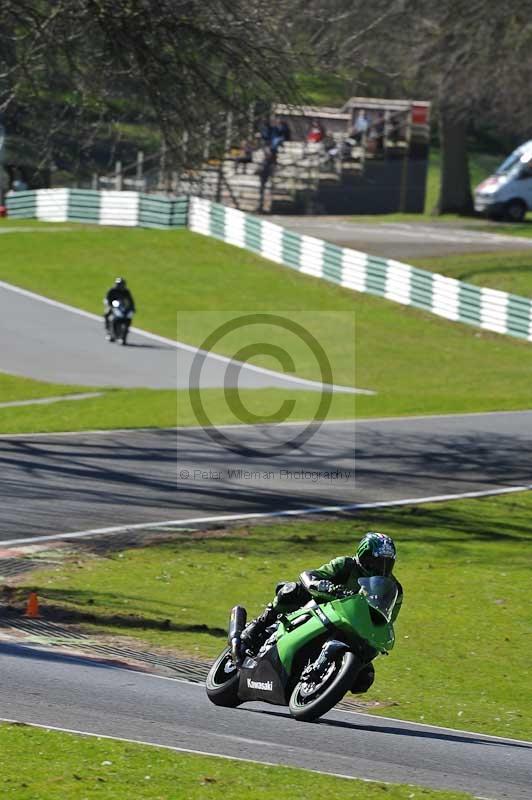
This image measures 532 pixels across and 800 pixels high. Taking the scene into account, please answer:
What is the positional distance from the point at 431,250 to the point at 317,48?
22.0m

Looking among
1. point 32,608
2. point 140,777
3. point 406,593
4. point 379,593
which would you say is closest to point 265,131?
point 406,593

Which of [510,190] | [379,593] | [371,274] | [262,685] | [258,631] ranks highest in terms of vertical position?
[510,190]

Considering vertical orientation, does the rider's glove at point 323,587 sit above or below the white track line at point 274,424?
below

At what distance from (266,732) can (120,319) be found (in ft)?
77.7

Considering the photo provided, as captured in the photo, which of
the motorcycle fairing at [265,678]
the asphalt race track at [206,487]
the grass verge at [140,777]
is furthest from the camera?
the motorcycle fairing at [265,678]

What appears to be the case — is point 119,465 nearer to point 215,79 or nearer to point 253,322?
point 215,79

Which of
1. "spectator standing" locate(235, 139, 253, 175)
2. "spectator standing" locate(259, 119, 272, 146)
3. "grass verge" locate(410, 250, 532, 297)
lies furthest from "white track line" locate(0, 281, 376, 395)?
"grass verge" locate(410, 250, 532, 297)

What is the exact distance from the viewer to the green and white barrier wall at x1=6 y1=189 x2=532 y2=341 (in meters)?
35.2

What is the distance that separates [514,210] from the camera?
168 feet

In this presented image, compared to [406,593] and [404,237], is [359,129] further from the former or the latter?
[406,593]

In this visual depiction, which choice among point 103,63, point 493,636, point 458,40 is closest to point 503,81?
point 458,40

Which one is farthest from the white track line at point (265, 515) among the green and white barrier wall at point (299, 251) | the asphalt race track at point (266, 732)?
the green and white barrier wall at point (299, 251)

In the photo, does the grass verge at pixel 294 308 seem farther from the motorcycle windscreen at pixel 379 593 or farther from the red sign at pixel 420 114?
the motorcycle windscreen at pixel 379 593

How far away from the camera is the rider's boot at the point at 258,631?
9548mm
